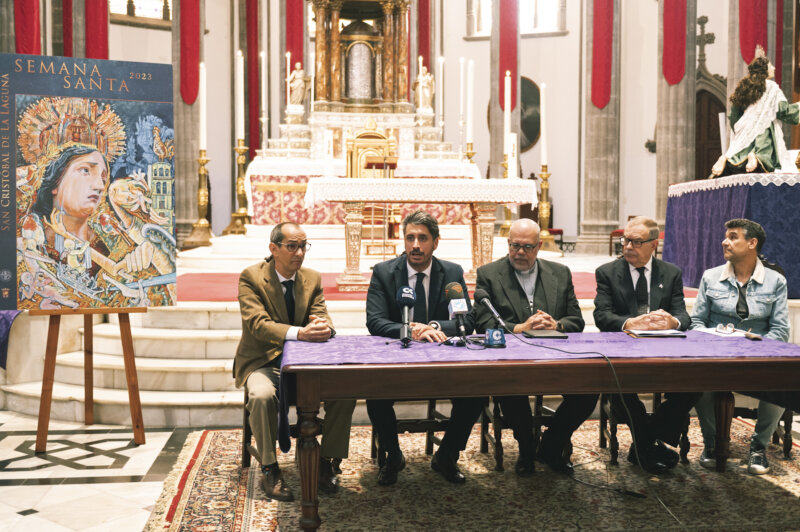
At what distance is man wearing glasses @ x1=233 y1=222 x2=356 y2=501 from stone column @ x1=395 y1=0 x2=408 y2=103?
708 cm

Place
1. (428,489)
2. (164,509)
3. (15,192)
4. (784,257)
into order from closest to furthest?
(164,509) → (428,489) → (15,192) → (784,257)

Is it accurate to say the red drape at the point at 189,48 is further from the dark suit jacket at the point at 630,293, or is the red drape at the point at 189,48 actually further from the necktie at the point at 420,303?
the dark suit jacket at the point at 630,293

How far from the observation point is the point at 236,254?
925cm

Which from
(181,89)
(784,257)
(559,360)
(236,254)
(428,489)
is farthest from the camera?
(181,89)

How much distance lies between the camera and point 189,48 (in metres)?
13.5

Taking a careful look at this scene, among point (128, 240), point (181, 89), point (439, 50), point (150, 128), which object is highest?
point (439, 50)

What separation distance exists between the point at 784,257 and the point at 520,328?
3.48 m

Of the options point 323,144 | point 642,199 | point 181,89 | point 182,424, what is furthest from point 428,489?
point 642,199

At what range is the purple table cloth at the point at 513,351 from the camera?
9.33ft

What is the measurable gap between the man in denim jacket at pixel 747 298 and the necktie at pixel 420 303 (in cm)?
143

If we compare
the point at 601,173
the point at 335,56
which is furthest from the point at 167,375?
the point at 601,173

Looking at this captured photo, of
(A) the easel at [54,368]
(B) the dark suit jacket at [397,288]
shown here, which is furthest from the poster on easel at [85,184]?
(B) the dark suit jacket at [397,288]

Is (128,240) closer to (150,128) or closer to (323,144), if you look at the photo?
(150,128)

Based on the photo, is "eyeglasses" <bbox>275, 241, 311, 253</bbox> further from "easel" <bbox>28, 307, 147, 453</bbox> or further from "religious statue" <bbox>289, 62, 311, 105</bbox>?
"religious statue" <bbox>289, 62, 311, 105</bbox>
